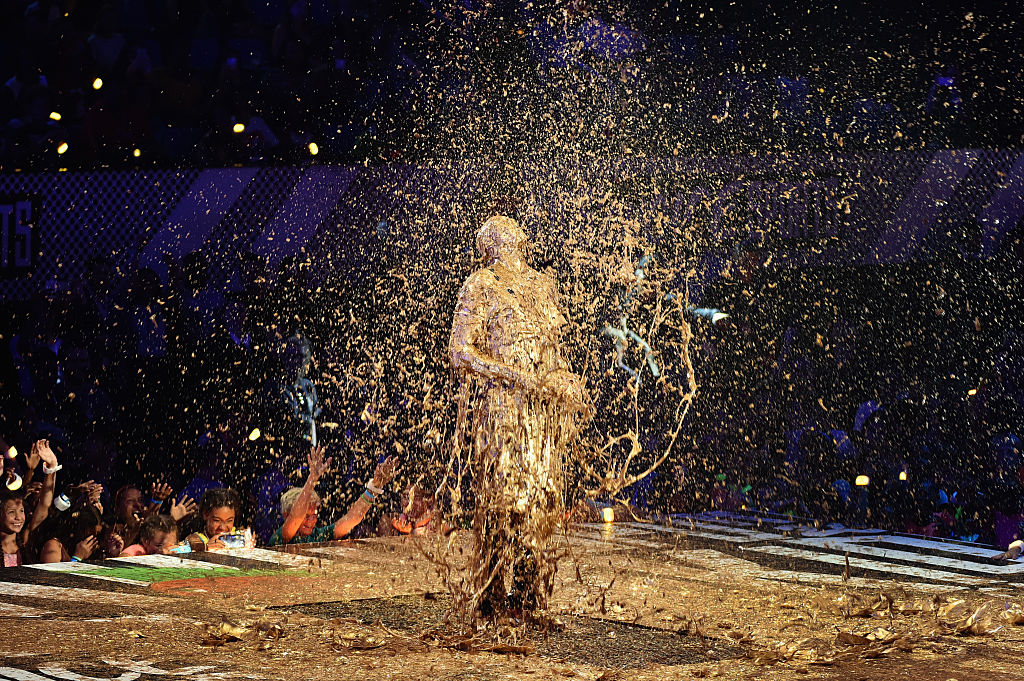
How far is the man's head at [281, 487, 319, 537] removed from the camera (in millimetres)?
8000

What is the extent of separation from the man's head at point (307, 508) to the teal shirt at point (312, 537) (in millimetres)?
36

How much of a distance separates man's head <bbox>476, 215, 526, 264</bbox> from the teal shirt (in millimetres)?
3569

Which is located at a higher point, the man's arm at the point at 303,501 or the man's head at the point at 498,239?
the man's head at the point at 498,239

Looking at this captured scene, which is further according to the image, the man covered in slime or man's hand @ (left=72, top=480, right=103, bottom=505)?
man's hand @ (left=72, top=480, right=103, bottom=505)

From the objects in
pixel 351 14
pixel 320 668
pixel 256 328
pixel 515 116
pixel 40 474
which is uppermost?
pixel 351 14

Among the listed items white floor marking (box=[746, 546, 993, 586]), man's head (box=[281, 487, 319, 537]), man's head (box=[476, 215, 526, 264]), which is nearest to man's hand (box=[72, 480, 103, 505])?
man's head (box=[281, 487, 319, 537])

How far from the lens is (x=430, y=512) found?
28.0ft

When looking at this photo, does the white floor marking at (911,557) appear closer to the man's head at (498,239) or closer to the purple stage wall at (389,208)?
the purple stage wall at (389,208)

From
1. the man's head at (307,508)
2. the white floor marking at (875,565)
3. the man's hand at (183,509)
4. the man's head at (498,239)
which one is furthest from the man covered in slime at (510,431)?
the man's hand at (183,509)

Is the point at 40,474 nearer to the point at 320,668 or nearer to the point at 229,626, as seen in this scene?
the point at 229,626

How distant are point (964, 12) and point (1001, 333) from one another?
2779mm

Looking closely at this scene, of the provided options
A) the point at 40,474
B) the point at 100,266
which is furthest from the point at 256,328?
the point at 40,474

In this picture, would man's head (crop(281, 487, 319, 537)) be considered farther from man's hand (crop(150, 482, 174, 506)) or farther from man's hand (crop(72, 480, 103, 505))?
man's hand (crop(72, 480, 103, 505))

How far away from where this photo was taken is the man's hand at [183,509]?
7.61 metres
